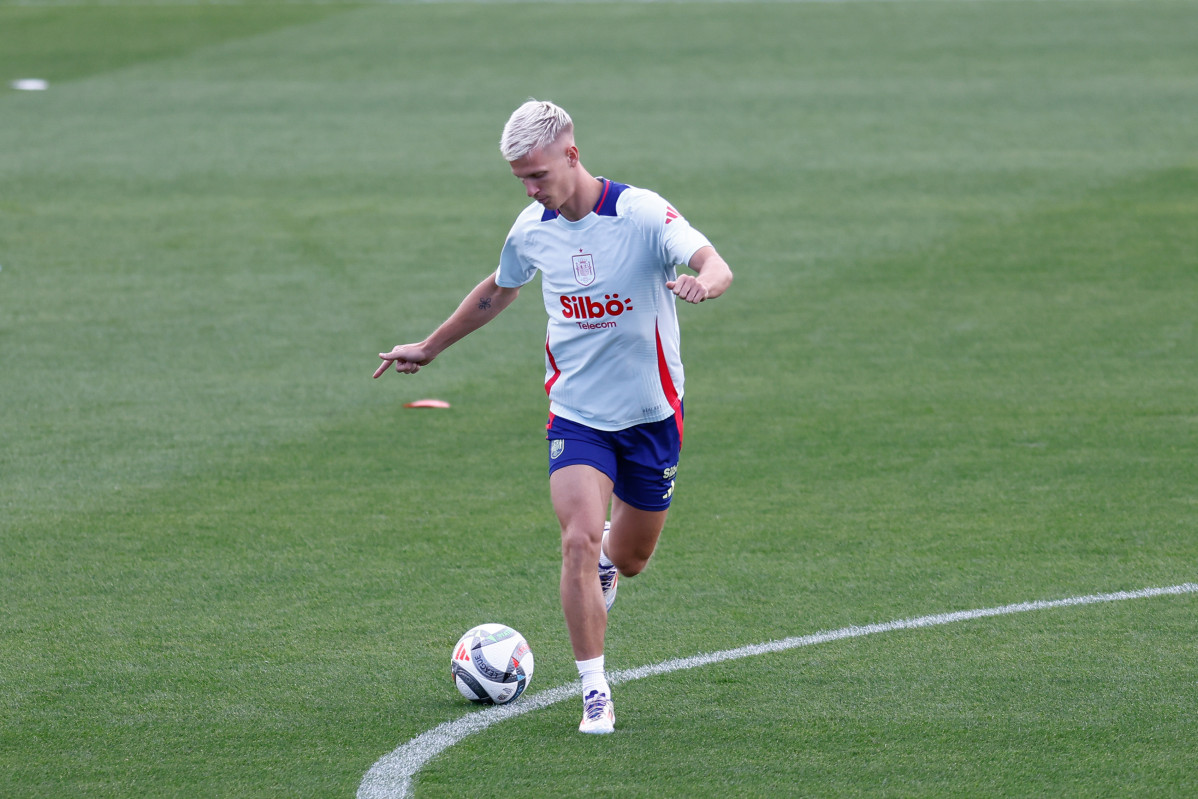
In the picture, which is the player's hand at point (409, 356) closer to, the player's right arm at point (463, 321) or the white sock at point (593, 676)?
the player's right arm at point (463, 321)

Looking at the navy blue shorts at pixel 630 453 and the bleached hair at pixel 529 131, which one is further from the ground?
the bleached hair at pixel 529 131

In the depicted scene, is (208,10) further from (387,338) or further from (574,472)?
(574,472)

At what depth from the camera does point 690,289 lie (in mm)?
5039

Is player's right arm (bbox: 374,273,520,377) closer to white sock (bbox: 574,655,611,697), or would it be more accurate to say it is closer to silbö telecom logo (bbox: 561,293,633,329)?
silbö telecom logo (bbox: 561,293,633,329)

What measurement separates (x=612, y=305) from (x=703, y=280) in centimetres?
61

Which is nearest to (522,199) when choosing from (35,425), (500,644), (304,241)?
(304,241)

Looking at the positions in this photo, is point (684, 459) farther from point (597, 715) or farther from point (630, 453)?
point (597, 715)

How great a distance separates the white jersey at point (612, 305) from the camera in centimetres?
562

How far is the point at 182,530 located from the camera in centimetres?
809

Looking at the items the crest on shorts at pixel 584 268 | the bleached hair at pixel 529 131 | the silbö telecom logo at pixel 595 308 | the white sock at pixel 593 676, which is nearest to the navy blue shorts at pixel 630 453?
the silbö telecom logo at pixel 595 308

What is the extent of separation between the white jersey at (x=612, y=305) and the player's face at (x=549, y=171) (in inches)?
6.8

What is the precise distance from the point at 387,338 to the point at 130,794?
754cm

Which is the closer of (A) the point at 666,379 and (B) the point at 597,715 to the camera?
(B) the point at 597,715

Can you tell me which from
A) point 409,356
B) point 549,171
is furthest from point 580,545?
point 549,171
